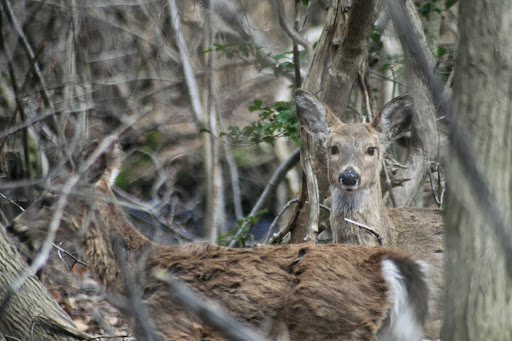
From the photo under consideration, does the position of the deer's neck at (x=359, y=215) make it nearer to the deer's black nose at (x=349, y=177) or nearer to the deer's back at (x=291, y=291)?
the deer's black nose at (x=349, y=177)

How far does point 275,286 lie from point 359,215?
2228 mm

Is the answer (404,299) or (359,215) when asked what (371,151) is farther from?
(404,299)

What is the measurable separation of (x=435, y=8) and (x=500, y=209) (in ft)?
20.5

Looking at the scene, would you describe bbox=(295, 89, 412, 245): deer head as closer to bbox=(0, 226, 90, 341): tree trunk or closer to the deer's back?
the deer's back

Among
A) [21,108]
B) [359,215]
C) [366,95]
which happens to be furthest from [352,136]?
[21,108]

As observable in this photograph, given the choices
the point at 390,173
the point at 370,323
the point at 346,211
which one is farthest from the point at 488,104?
the point at 390,173

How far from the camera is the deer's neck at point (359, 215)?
6078 millimetres

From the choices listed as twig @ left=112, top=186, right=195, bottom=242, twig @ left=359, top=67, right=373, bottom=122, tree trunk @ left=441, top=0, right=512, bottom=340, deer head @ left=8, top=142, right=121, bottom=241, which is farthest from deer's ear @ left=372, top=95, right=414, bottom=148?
tree trunk @ left=441, top=0, right=512, bottom=340

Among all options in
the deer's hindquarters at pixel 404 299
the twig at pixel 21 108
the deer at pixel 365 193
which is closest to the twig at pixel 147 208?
the twig at pixel 21 108

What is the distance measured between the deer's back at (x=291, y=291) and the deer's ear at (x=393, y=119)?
8.22ft

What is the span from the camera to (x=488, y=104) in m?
2.29

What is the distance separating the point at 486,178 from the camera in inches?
89.9

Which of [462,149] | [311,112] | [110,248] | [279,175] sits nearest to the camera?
[462,149]

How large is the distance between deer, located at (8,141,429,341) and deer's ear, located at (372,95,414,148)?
251 cm
